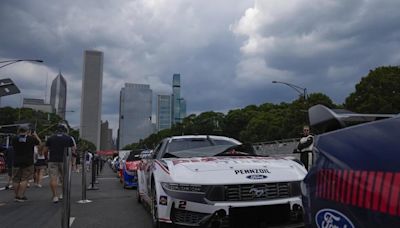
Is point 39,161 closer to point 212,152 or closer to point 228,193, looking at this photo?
point 212,152

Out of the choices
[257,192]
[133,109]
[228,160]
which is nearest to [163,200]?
[228,160]

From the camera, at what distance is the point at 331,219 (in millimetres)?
2512

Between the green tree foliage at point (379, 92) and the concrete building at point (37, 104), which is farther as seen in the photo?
the concrete building at point (37, 104)

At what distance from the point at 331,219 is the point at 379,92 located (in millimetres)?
50286

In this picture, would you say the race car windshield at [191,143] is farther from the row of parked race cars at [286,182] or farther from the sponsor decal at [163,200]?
the sponsor decal at [163,200]

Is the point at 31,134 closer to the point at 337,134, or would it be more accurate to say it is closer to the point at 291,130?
the point at 337,134

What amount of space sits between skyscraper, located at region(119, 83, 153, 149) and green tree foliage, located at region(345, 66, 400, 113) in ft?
312

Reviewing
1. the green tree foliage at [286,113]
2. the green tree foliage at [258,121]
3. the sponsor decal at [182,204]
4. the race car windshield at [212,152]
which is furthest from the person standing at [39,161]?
the green tree foliage at [258,121]

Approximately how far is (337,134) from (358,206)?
504 mm

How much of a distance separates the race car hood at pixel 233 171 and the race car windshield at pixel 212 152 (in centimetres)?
77

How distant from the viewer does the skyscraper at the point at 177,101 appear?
146 meters

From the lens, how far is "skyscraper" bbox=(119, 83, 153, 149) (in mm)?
143000

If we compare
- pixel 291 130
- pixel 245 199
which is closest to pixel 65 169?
pixel 245 199

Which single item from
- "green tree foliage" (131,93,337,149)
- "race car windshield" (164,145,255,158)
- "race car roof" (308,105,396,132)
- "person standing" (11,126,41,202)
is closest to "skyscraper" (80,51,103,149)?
"green tree foliage" (131,93,337,149)
